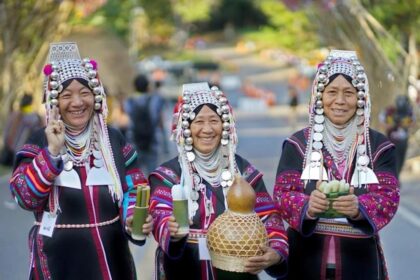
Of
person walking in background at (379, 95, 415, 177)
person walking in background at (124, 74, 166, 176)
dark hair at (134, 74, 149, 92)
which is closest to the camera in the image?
person walking in background at (124, 74, 166, 176)

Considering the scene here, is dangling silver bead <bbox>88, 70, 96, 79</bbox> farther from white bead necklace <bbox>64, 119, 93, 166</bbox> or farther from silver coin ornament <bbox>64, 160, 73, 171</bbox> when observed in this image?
silver coin ornament <bbox>64, 160, 73, 171</bbox>

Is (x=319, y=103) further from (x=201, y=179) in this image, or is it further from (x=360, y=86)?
(x=201, y=179)

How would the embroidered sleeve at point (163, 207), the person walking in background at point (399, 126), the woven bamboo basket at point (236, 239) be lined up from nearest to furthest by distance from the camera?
1. the woven bamboo basket at point (236, 239)
2. the embroidered sleeve at point (163, 207)
3. the person walking in background at point (399, 126)

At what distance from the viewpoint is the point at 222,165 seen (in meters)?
4.57

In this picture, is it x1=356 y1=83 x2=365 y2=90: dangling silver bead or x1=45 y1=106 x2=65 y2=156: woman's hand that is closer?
x1=45 y1=106 x2=65 y2=156: woman's hand

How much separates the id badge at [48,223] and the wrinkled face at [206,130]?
2.49 feet

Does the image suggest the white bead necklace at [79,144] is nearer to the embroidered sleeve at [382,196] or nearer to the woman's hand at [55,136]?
the woman's hand at [55,136]

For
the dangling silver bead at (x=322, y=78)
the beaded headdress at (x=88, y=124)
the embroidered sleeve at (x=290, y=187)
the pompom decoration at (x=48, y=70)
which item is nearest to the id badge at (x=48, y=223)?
the beaded headdress at (x=88, y=124)

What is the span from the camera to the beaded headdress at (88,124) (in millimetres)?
4465

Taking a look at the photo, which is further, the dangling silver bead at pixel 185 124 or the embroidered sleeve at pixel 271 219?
the dangling silver bead at pixel 185 124

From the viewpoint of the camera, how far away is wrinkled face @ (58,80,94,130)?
445 cm

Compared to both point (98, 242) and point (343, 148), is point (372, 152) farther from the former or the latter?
point (98, 242)

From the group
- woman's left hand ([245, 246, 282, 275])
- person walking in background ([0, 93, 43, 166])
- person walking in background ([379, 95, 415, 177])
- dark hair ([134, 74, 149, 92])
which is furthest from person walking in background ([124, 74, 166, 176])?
woman's left hand ([245, 246, 282, 275])

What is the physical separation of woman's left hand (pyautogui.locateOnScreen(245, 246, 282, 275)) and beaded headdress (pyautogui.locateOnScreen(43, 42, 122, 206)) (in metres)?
0.80
